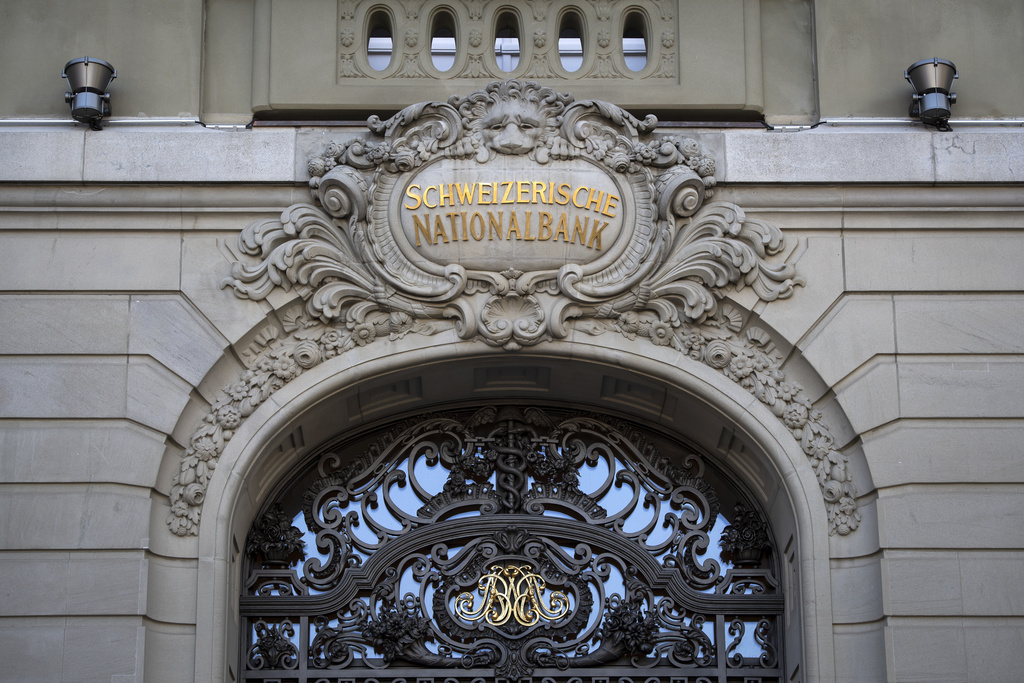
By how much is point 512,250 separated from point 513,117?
Answer: 3.43 feet

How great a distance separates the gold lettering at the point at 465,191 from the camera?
11000 millimetres

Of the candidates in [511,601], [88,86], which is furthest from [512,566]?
[88,86]

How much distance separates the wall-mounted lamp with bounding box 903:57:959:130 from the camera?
1107 centimetres

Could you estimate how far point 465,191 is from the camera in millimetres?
11016

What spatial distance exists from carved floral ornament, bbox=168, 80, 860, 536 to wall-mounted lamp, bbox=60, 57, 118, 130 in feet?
4.97

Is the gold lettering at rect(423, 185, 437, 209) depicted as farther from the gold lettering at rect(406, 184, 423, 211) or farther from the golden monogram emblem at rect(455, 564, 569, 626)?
the golden monogram emblem at rect(455, 564, 569, 626)

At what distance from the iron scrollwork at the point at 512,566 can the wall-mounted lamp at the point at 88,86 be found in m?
3.26

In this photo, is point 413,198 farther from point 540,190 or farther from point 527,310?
point 527,310

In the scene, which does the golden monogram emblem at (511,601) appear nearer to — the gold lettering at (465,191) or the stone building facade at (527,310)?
the stone building facade at (527,310)

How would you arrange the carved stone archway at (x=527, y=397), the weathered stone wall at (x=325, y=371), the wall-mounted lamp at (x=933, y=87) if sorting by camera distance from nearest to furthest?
the weathered stone wall at (x=325, y=371) < the carved stone archway at (x=527, y=397) < the wall-mounted lamp at (x=933, y=87)

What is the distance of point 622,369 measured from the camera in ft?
36.0

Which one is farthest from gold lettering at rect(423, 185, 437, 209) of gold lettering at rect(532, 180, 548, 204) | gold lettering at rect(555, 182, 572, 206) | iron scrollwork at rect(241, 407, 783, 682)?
iron scrollwork at rect(241, 407, 783, 682)

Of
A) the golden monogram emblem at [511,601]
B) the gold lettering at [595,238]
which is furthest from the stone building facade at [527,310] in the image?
the golden monogram emblem at [511,601]

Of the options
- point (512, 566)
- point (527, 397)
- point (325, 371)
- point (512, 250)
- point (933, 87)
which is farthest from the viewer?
point (527, 397)
